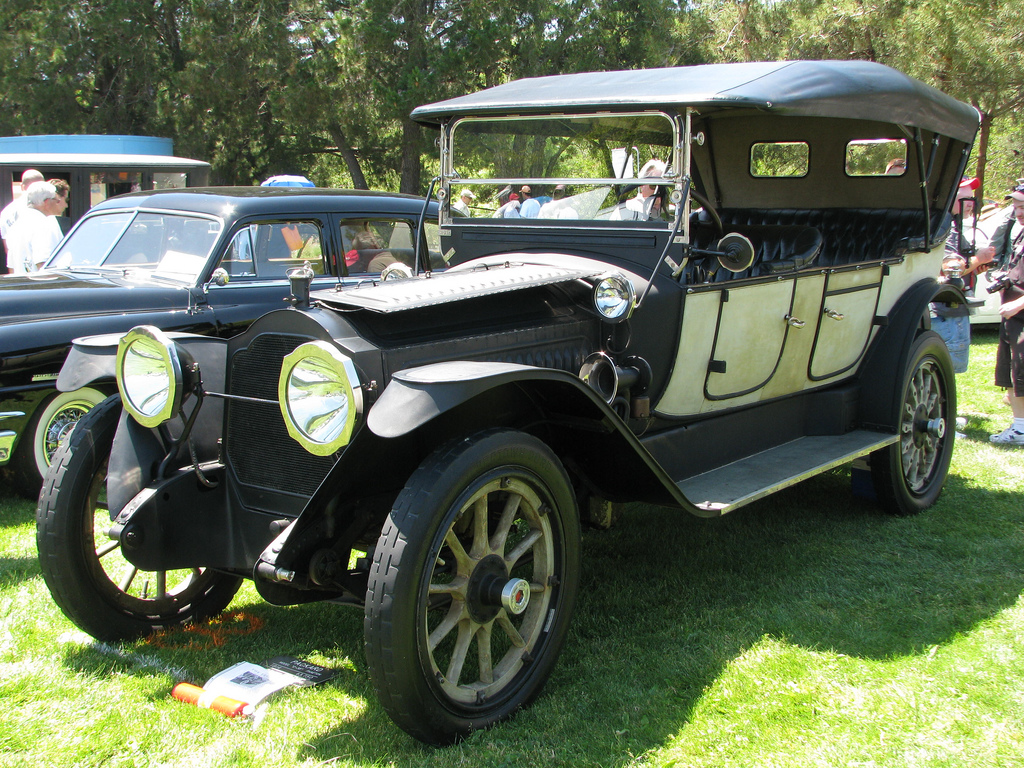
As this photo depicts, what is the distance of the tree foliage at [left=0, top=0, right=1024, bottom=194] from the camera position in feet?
46.1

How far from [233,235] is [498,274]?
2.85 meters

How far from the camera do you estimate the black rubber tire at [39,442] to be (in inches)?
194

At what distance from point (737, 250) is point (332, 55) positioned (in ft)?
45.4

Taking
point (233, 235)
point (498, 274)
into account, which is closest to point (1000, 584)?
point (498, 274)

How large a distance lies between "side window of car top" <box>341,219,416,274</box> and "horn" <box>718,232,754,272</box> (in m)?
3.22

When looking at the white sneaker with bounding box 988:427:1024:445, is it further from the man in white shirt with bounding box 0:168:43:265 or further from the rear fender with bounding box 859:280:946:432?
the man in white shirt with bounding box 0:168:43:265

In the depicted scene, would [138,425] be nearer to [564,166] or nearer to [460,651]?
[460,651]

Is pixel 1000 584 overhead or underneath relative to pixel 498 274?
underneath

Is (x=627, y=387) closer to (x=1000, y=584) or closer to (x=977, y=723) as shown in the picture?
(x=977, y=723)

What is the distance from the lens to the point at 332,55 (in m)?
15.6

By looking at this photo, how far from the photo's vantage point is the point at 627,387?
3396 mm

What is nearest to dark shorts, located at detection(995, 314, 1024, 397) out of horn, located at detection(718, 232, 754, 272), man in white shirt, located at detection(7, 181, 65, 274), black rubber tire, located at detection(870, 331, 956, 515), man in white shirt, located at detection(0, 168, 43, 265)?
black rubber tire, located at detection(870, 331, 956, 515)

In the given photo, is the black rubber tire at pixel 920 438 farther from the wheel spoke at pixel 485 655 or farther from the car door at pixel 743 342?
the wheel spoke at pixel 485 655

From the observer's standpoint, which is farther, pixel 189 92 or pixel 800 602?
pixel 189 92
